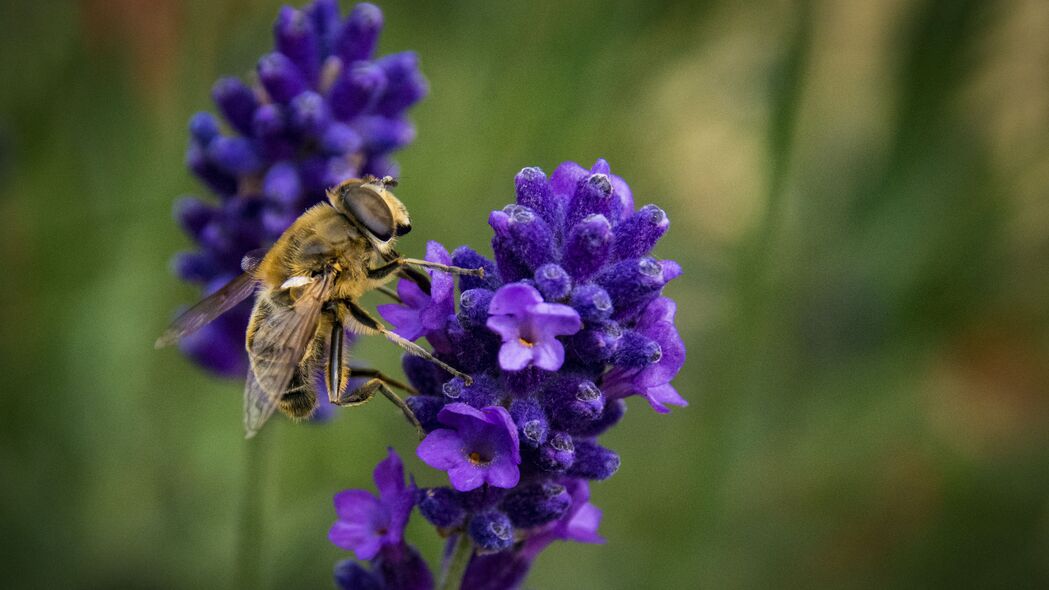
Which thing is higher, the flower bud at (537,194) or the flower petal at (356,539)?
the flower bud at (537,194)

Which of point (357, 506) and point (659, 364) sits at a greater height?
point (659, 364)

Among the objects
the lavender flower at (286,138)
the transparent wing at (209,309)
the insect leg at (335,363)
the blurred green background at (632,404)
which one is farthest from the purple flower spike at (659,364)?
the blurred green background at (632,404)

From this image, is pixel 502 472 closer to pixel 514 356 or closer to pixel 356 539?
pixel 514 356

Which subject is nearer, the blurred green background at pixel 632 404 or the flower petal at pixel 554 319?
the flower petal at pixel 554 319

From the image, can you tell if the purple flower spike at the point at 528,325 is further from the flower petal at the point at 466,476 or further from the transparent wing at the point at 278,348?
the transparent wing at the point at 278,348

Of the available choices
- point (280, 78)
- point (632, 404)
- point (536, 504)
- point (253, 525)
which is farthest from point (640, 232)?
point (632, 404)

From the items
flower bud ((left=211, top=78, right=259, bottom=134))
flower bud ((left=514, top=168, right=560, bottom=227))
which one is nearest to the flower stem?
flower bud ((left=514, top=168, right=560, bottom=227))

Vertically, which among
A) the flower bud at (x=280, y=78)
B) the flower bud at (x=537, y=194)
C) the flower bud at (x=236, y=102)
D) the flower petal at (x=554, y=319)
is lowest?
the flower petal at (x=554, y=319)
